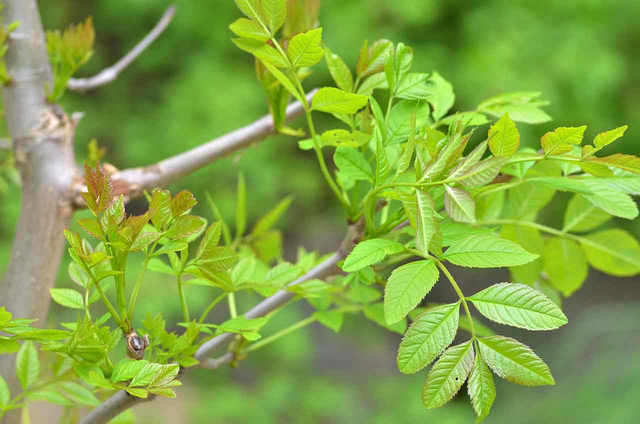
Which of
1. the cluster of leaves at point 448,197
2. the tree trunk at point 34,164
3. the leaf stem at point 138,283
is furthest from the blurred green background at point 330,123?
the leaf stem at point 138,283

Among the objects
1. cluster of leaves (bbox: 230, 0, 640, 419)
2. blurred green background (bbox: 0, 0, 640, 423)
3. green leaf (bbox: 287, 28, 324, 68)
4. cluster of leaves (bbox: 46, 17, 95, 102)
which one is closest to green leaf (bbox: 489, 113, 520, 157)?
cluster of leaves (bbox: 230, 0, 640, 419)

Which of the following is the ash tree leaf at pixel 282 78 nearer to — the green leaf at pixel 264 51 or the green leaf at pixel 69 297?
the green leaf at pixel 264 51

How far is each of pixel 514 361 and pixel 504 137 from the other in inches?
4.3

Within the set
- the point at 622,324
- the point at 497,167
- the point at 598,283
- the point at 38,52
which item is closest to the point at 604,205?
the point at 497,167

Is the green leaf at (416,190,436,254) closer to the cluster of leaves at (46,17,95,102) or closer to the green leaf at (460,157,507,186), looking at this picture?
the green leaf at (460,157,507,186)

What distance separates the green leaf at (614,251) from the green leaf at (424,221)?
0.21m

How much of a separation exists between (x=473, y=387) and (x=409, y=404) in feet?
6.32

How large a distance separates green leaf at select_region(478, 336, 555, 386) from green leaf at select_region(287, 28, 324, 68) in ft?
0.56

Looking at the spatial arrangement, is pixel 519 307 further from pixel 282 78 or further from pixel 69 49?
pixel 69 49

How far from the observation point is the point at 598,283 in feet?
8.19

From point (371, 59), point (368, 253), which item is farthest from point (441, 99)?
point (368, 253)

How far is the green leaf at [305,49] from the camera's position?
0.31 m

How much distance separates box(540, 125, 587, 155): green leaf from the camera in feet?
0.96

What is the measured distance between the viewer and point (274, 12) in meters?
0.33
